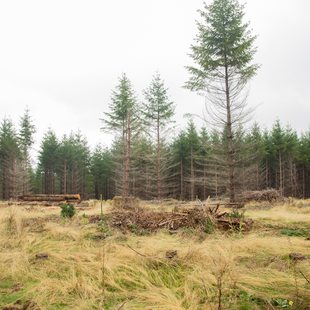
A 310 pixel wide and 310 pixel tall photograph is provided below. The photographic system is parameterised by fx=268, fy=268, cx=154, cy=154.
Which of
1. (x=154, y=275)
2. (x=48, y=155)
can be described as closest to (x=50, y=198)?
(x=154, y=275)

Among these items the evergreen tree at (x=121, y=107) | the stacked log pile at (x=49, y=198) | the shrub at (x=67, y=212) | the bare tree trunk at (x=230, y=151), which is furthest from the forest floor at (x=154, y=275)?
the evergreen tree at (x=121, y=107)

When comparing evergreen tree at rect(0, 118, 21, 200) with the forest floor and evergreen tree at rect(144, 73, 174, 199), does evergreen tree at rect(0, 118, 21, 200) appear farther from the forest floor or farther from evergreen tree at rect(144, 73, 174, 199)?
the forest floor

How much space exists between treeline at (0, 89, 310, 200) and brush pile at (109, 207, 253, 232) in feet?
54.0

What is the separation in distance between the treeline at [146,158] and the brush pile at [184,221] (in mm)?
16456

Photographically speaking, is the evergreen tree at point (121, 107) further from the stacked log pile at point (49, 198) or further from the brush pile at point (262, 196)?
the brush pile at point (262, 196)

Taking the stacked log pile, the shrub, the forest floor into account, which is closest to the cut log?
the stacked log pile

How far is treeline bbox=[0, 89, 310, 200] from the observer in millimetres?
27859

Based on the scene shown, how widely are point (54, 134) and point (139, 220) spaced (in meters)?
39.9

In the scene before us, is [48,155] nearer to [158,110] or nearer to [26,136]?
[26,136]

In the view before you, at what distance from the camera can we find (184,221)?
6898 mm

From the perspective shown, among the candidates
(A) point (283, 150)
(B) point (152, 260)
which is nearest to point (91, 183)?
(A) point (283, 150)

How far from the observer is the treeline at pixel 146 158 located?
1097 inches

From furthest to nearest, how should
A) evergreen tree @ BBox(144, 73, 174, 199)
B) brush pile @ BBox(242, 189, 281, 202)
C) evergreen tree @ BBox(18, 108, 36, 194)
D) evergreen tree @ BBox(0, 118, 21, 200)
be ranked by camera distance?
evergreen tree @ BBox(0, 118, 21, 200), evergreen tree @ BBox(18, 108, 36, 194), evergreen tree @ BBox(144, 73, 174, 199), brush pile @ BBox(242, 189, 281, 202)

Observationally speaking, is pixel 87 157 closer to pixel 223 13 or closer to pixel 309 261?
pixel 223 13
